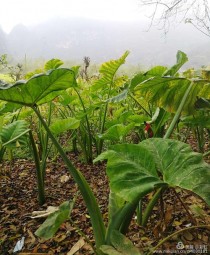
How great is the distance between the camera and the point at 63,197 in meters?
1.58

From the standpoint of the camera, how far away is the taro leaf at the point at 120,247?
715 mm

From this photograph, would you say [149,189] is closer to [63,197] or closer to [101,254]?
[101,254]

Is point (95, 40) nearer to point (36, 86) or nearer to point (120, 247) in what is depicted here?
point (36, 86)

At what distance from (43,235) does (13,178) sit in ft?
4.04

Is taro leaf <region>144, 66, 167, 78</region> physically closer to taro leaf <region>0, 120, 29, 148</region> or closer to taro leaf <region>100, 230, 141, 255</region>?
taro leaf <region>0, 120, 29, 148</region>

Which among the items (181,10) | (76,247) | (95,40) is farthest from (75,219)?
(95,40)

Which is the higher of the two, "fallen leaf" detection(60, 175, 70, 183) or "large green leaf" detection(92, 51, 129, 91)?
"large green leaf" detection(92, 51, 129, 91)

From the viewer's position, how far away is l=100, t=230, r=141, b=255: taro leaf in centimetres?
71

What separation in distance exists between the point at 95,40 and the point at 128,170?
82.4 m

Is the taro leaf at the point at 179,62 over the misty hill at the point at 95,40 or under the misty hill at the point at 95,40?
under

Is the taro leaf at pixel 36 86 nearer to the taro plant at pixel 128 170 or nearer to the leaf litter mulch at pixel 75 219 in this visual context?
the taro plant at pixel 128 170

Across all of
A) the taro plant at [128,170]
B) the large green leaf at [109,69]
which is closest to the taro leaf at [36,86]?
the taro plant at [128,170]

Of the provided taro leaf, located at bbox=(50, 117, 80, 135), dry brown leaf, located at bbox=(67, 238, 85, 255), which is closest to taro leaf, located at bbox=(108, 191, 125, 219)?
dry brown leaf, located at bbox=(67, 238, 85, 255)

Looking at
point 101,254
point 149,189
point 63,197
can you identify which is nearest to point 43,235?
point 101,254
